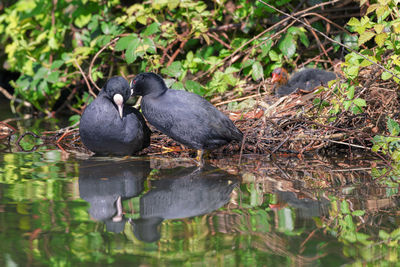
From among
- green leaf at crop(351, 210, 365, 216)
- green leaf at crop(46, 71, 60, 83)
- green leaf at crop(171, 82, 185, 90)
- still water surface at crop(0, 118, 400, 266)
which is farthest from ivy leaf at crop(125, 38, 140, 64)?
green leaf at crop(351, 210, 365, 216)

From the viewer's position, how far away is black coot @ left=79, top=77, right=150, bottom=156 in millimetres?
4129

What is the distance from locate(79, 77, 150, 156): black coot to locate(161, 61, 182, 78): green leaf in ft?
3.73

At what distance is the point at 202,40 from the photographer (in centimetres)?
599

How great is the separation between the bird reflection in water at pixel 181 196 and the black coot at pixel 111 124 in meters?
0.62

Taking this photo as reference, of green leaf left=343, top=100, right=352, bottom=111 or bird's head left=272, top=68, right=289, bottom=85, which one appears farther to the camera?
bird's head left=272, top=68, right=289, bottom=85

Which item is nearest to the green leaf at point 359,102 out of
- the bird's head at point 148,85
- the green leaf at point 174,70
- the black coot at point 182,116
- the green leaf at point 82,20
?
the black coot at point 182,116

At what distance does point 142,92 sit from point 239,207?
1640 mm

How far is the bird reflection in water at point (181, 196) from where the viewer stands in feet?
8.39

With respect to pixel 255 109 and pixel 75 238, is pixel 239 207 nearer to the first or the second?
pixel 75 238

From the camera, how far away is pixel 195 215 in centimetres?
267

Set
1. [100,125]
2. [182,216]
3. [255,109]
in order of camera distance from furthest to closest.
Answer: [255,109]
[100,125]
[182,216]

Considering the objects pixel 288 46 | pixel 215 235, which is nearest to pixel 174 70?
pixel 288 46

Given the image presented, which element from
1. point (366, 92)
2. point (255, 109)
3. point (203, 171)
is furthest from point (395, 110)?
point (203, 171)

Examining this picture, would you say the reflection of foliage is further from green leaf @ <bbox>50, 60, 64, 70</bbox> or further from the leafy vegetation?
green leaf @ <bbox>50, 60, 64, 70</bbox>
